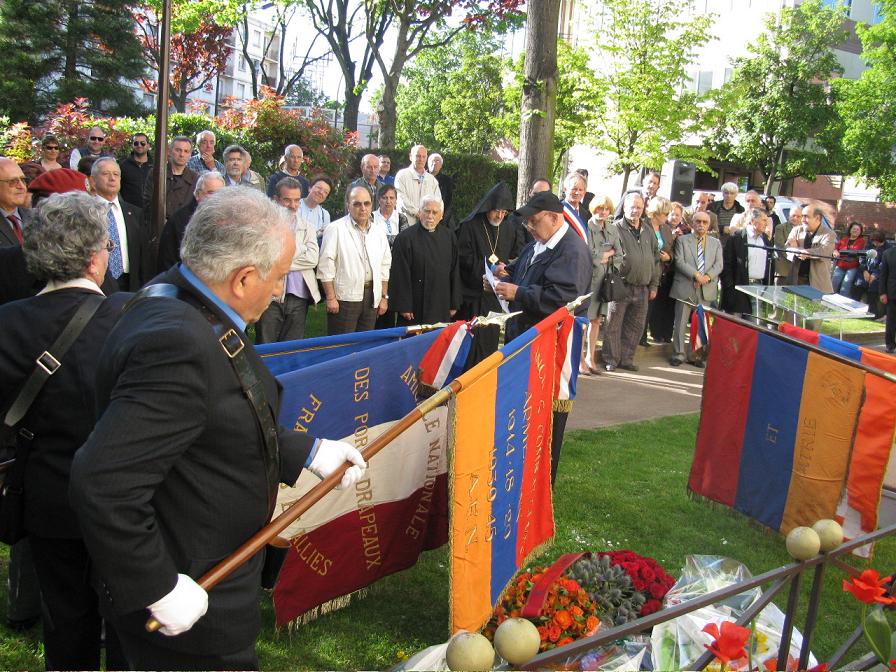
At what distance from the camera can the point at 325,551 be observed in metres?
4.17

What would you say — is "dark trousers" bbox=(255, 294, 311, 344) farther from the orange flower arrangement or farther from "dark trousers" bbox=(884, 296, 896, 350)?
"dark trousers" bbox=(884, 296, 896, 350)

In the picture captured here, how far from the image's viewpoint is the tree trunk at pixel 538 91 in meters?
11.2

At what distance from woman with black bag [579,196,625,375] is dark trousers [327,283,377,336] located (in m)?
2.90

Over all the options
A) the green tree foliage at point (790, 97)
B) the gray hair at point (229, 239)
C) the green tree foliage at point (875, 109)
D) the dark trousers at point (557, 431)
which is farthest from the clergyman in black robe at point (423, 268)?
the green tree foliage at point (875, 109)

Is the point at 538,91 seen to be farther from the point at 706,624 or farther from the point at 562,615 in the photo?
the point at 706,624

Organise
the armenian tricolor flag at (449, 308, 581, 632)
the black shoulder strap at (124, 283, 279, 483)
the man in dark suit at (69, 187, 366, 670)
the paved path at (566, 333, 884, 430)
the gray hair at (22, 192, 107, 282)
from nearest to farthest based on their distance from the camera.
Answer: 1. the man in dark suit at (69, 187, 366, 670)
2. the black shoulder strap at (124, 283, 279, 483)
3. the gray hair at (22, 192, 107, 282)
4. the armenian tricolor flag at (449, 308, 581, 632)
5. the paved path at (566, 333, 884, 430)

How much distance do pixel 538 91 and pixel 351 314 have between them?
15.6 ft

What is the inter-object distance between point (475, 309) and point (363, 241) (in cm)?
187

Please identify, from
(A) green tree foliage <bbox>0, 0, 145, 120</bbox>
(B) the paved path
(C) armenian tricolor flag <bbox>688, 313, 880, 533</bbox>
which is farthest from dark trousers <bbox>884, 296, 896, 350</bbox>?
(A) green tree foliage <bbox>0, 0, 145, 120</bbox>

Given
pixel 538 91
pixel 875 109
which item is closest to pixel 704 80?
pixel 875 109

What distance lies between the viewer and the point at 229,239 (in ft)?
7.32

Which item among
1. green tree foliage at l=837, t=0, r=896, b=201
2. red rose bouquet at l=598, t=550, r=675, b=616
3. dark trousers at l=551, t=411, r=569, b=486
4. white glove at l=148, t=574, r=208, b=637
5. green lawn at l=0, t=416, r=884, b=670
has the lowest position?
green lawn at l=0, t=416, r=884, b=670

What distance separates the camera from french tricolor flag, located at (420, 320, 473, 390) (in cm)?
463

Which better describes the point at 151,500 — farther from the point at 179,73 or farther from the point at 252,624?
the point at 179,73
